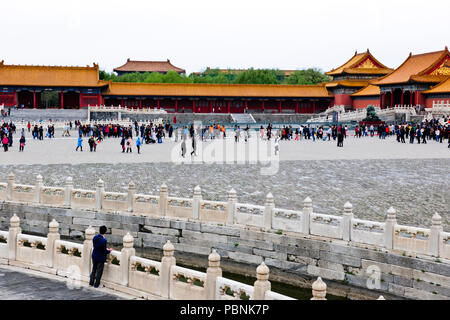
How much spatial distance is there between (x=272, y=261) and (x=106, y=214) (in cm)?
601

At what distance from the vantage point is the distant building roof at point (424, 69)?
67312 mm

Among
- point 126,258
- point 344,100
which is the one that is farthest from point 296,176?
point 344,100

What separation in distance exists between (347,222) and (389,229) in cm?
110

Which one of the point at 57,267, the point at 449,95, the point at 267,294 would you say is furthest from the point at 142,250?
the point at 449,95

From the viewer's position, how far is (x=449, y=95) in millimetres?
63219

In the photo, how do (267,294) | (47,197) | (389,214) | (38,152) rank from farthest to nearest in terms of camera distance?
(38,152) < (47,197) < (389,214) < (267,294)

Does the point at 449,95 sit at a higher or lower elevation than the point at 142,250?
higher

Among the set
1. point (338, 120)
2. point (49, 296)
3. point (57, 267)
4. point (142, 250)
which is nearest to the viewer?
point (49, 296)

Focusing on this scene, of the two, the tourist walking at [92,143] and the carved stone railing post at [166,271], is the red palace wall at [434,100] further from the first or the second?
the carved stone railing post at [166,271]

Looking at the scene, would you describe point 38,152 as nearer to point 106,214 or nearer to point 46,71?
point 106,214

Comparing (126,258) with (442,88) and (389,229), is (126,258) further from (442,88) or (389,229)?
(442,88)

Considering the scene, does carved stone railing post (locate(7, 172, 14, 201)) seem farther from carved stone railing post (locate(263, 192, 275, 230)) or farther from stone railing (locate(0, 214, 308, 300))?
carved stone railing post (locate(263, 192, 275, 230))

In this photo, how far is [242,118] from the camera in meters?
74.6


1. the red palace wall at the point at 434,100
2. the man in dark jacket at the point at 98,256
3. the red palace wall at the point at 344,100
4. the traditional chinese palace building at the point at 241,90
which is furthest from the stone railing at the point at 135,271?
the red palace wall at the point at 344,100
